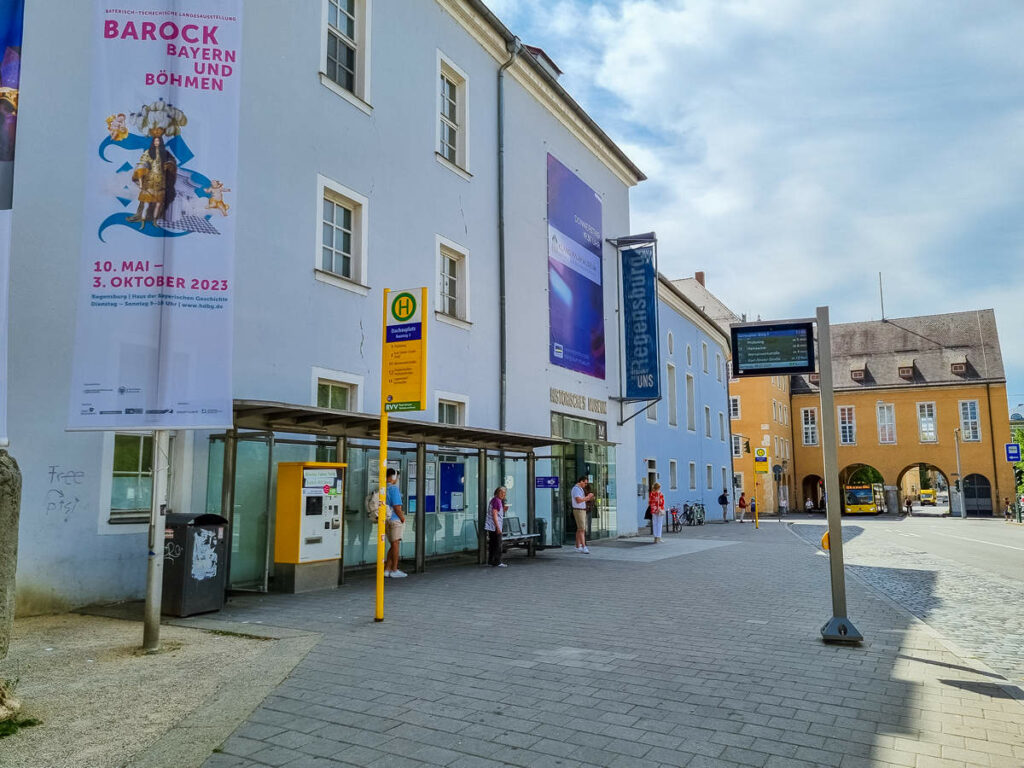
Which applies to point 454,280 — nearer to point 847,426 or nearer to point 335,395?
point 335,395

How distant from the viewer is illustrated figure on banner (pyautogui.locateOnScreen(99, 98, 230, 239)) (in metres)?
7.34

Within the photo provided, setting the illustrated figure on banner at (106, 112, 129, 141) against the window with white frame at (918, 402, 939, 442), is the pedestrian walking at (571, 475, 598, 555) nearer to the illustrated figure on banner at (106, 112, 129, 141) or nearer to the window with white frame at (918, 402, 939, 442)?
the illustrated figure on banner at (106, 112, 129, 141)

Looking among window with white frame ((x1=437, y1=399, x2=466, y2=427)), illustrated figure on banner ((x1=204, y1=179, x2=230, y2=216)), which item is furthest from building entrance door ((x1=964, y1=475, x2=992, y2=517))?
illustrated figure on banner ((x1=204, y1=179, x2=230, y2=216))

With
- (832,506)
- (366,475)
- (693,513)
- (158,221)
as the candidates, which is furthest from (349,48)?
(693,513)

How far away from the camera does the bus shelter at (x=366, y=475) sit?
35.5ft

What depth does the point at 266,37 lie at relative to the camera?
12.5 m

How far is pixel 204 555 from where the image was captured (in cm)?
908

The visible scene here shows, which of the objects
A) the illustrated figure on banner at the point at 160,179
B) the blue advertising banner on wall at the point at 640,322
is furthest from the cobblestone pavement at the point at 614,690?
the blue advertising banner on wall at the point at 640,322

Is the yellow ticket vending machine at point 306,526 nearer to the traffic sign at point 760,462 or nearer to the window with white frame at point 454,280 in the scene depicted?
the window with white frame at point 454,280

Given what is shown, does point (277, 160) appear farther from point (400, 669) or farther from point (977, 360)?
point (977, 360)

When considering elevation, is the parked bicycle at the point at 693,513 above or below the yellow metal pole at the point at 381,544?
below

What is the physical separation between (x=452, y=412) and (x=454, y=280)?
302 cm

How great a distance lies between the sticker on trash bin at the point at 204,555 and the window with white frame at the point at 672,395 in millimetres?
29112

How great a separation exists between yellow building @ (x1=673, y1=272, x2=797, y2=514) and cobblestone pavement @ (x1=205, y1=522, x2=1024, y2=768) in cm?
4409
